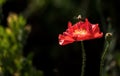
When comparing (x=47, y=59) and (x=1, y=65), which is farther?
(x=47, y=59)

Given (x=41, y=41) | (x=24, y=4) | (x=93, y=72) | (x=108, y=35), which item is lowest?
(x=108, y=35)

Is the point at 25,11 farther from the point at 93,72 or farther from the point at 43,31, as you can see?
the point at 93,72

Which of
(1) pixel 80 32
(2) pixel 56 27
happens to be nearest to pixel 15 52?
(1) pixel 80 32

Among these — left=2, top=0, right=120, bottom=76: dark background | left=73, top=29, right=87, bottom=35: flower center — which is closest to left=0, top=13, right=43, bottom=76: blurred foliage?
left=73, top=29, right=87, bottom=35: flower center

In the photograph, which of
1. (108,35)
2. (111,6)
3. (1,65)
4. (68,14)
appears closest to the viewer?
(108,35)

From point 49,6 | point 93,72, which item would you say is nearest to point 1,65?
point 93,72

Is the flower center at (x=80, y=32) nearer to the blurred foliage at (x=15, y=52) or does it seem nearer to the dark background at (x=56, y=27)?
the blurred foliage at (x=15, y=52)

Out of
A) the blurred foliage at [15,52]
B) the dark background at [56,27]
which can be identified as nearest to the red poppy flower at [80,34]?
the blurred foliage at [15,52]
